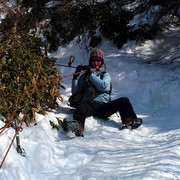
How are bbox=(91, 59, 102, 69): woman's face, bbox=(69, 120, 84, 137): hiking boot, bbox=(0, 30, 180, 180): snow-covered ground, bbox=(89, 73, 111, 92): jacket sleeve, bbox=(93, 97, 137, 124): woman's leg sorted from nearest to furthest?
bbox=(0, 30, 180, 180): snow-covered ground, bbox=(69, 120, 84, 137): hiking boot, bbox=(89, 73, 111, 92): jacket sleeve, bbox=(93, 97, 137, 124): woman's leg, bbox=(91, 59, 102, 69): woman's face

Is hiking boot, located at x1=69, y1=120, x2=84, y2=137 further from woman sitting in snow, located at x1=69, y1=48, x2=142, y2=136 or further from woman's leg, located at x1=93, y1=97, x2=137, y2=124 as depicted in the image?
woman's leg, located at x1=93, y1=97, x2=137, y2=124

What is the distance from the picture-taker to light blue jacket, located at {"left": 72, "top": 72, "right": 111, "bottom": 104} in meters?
3.65

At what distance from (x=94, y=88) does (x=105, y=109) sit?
43cm

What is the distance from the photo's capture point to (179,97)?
15.0 ft

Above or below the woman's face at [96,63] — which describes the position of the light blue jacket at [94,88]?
below

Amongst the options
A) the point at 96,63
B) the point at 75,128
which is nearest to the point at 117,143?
the point at 75,128

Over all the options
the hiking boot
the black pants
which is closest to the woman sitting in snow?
the black pants

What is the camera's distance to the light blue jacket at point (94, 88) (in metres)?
3.65

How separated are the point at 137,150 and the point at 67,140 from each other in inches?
41.4

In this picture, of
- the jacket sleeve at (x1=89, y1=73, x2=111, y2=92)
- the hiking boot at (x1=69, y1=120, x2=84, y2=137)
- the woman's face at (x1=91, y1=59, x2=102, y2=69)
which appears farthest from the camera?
the woman's face at (x1=91, y1=59, x2=102, y2=69)

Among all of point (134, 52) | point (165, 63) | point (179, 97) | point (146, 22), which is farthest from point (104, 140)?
point (146, 22)

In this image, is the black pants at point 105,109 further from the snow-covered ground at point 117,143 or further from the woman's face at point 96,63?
the woman's face at point 96,63

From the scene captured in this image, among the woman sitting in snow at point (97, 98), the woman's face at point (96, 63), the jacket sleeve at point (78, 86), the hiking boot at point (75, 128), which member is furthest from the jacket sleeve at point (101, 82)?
the hiking boot at point (75, 128)

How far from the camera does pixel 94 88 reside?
377cm
